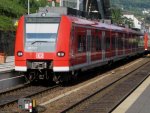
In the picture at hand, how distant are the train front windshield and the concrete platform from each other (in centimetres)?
363

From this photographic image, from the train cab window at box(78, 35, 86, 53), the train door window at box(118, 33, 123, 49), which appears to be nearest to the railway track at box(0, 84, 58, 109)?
the train cab window at box(78, 35, 86, 53)

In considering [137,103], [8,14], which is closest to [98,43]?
[137,103]

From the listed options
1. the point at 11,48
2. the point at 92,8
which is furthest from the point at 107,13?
the point at 11,48

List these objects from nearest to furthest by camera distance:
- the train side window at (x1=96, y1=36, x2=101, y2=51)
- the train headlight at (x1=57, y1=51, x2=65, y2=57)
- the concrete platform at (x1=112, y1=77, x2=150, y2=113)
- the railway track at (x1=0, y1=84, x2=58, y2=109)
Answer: the concrete platform at (x1=112, y1=77, x2=150, y2=113), the railway track at (x1=0, y1=84, x2=58, y2=109), the train headlight at (x1=57, y1=51, x2=65, y2=57), the train side window at (x1=96, y1=36, x2=101, y2=51)

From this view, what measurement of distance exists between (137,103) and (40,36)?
5.60 metres

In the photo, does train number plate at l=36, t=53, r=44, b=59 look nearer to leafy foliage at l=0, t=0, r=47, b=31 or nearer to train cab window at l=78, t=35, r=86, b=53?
train cab window at l=78, t=35, r=86, b=53

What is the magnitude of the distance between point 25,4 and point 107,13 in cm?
3909

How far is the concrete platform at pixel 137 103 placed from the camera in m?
13.5

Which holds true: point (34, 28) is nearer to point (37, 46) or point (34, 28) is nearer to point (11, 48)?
point (37, 46)

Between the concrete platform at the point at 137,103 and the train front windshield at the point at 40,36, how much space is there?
363 centimetres

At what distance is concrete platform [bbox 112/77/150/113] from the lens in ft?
44.4

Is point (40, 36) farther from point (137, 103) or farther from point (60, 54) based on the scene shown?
point (137, 103)

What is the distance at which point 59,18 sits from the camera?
19.2 meters

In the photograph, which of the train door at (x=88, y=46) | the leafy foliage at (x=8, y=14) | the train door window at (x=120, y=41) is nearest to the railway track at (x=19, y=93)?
the train door at (x=88, y=46)
